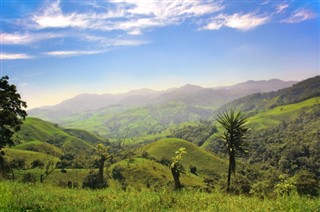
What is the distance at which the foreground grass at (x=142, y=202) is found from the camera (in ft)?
43.2

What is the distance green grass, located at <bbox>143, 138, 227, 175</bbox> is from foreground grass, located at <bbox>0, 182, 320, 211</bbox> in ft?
481

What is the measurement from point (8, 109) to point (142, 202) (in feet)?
109

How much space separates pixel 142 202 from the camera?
15.1 metres

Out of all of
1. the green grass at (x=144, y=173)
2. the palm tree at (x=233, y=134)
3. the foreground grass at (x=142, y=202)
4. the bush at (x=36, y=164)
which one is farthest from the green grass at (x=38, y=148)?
the foreground grass at (x=142, y=202)

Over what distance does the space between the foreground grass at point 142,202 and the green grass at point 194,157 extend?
146529mm

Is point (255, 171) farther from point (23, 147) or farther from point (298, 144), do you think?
point (23, 147)

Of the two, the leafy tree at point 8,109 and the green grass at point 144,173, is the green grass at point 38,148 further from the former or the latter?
the leafy tree at point 8,109

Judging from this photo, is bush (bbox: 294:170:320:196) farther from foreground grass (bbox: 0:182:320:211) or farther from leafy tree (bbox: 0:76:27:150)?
leafy tree (bbox: 0:76:27:150)

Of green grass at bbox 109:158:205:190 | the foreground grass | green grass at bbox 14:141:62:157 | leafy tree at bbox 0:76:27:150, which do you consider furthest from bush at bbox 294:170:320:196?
green grass at bbox 14:141:62:157

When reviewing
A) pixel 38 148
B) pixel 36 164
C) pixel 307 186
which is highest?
pixel 307 186

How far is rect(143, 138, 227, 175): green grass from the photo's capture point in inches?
6442

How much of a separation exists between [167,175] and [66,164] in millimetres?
44109

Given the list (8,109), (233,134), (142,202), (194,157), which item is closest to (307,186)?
(233,134)

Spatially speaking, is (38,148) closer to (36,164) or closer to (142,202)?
(36,164)
